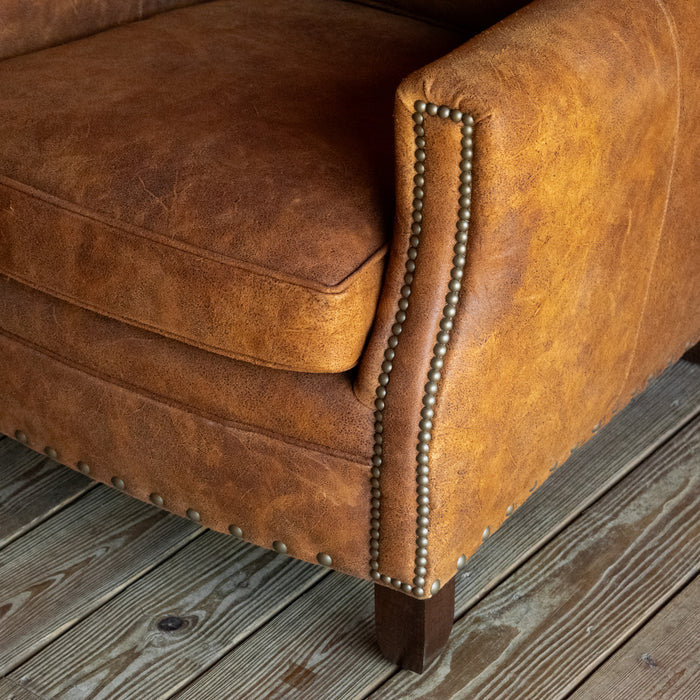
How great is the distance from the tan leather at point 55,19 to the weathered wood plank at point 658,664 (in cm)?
105

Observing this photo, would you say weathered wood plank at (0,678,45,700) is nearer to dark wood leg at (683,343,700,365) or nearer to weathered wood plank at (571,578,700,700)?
weathered wood plank at (571,578,700,700)

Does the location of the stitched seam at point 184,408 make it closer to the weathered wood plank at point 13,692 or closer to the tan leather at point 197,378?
the tan leather at point 197,378

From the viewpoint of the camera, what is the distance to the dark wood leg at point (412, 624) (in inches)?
42.5

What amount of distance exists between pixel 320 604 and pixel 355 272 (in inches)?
18.6

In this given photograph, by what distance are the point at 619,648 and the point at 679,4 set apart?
68 centimetres

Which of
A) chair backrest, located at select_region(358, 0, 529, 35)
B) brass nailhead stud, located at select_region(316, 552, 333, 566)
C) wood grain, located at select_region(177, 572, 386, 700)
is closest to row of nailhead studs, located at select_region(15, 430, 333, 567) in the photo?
brass nailhead stud, located at select_region(316, 552, 333, 566)

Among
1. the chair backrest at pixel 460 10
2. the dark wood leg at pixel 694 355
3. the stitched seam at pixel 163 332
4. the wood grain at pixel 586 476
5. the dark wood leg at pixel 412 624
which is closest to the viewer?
the stitched seam at pixel 163 332

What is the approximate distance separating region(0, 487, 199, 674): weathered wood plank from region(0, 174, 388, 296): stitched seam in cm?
47

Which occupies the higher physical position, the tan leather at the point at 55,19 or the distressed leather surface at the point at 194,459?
the tan leather at the point at 55,19

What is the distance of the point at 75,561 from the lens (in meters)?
1.27

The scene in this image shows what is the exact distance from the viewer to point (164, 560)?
1.27 meters

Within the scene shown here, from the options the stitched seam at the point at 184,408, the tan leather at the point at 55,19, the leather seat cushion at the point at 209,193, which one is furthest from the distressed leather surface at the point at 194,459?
the tan leather at the point at 55,19

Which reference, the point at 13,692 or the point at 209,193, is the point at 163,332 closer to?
the point at 209,193

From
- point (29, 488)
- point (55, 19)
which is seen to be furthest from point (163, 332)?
point (55, 19)
